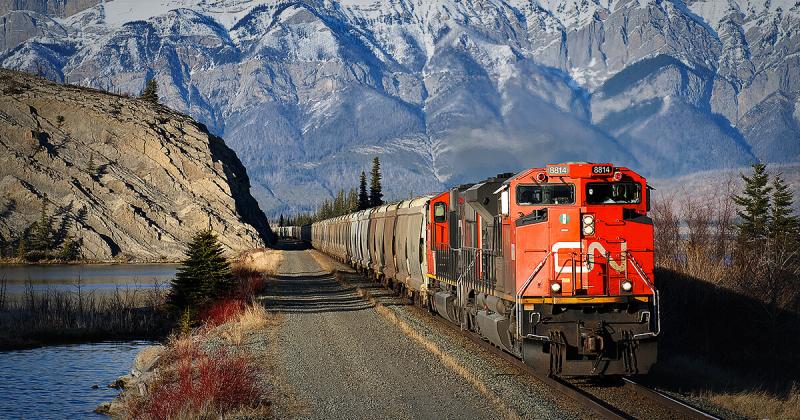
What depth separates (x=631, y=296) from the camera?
14.6m

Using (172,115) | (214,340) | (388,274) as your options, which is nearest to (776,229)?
(388,274)

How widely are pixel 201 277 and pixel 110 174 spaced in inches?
2188

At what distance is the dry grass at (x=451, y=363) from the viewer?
13.2 metres

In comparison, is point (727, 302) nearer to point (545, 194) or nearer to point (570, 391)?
point (545, 194)

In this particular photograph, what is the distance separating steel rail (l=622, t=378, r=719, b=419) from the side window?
10.7 m

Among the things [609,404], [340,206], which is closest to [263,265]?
[609,404]

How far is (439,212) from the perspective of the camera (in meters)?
25.4

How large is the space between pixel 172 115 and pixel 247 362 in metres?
90.6

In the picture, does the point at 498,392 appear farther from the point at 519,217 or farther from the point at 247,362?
the point at 247,362

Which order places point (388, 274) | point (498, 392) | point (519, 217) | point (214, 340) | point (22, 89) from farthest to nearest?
1. point (22, 89)
2. point (388, 274)
3. point (214, 340)
4. point (519, 217)
5. point (498, 392)

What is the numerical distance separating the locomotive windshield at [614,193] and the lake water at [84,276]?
34.4 meters

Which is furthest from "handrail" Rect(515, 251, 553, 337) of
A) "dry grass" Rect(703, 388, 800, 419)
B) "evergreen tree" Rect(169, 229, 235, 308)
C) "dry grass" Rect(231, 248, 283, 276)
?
"dry grass" Rect(231, 248, 283, 276)

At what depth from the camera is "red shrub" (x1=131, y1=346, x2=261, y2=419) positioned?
13266 millimetres

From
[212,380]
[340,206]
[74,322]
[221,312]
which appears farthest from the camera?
[340,206]
